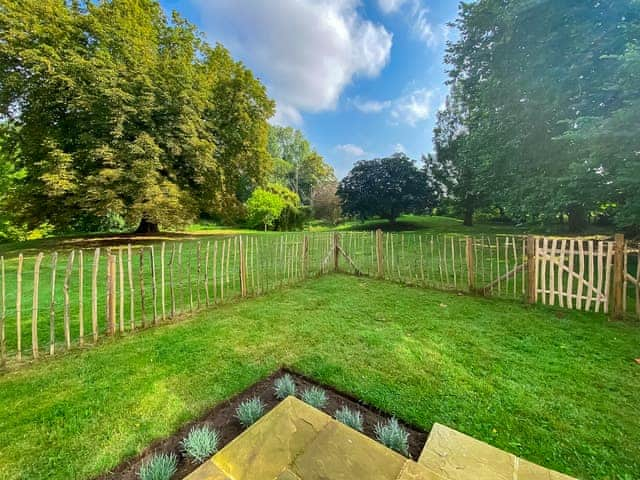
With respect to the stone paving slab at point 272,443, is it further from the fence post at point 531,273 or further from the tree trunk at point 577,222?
the tree trunk at point 577,222

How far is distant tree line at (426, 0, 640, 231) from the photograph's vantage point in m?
5.06

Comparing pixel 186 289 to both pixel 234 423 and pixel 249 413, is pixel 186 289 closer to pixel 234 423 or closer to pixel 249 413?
pixel 234 423

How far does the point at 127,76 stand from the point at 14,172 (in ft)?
35.8

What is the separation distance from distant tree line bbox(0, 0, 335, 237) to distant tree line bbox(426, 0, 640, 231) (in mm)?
11521

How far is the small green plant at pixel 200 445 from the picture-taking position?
5.42 ft

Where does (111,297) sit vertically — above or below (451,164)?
below

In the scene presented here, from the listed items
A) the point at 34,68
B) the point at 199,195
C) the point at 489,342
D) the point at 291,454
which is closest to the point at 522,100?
the point at 489,342

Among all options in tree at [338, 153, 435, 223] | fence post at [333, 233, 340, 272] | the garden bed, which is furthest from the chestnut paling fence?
tree at [338, 153, 435, 223]

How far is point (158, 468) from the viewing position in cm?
151

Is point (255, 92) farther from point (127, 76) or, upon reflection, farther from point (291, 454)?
point (291, 454)

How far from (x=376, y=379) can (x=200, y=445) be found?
1.63m

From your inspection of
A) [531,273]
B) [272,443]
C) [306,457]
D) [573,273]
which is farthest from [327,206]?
[306,457]

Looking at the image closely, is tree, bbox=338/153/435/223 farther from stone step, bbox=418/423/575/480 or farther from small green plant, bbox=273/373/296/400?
stone step, bbox=418/423/575/480

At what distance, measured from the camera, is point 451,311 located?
4438 mm
